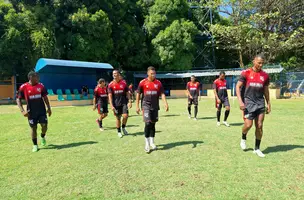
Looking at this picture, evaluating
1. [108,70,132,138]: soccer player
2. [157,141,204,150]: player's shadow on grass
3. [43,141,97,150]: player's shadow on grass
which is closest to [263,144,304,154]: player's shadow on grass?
[157,141,204,150]: player's shadow on grass

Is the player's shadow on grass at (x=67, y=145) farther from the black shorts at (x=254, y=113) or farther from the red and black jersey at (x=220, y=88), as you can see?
the red and black jersey at (x=220, y=88)

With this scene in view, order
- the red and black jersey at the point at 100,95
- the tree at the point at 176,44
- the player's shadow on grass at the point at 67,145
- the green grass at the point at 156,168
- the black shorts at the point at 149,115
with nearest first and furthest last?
the green grass at the point at 156,168
the black shorts at the point at 149,115
the player's shadow on grass at the point at 67,145
the red and black jersey at the point at 100,95
the tree at the point at 176,44

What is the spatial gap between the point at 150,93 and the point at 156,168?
213 cm

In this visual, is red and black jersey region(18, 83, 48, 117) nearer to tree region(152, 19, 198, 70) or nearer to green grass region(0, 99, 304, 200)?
green grass region(0, 99, 304, 200)

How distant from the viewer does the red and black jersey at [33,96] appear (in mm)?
6805

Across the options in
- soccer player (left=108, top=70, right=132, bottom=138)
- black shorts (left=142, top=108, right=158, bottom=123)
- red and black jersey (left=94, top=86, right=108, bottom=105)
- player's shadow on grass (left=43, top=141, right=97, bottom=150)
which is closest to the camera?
black shorts (left=142, top=108, right=158, bottom=123)

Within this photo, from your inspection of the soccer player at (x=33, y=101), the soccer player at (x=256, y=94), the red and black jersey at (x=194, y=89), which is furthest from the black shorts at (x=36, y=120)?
the red and black jersey at (x=194, y=89)

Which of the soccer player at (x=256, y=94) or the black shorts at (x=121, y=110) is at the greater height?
the soccer player at (x=256, y=94)

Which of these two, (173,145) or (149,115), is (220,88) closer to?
(173,145)

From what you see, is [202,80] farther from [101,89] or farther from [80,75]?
[101,89]

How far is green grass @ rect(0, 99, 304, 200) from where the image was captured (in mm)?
4082

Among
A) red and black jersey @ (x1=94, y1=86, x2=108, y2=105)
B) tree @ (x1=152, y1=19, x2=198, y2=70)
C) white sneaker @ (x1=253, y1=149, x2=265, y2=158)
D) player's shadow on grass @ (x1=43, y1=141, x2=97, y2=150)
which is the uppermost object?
tree @ (x1=152, y1=19, x2=198, y2=70)

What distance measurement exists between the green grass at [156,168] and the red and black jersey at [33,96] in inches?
Result: 40.7

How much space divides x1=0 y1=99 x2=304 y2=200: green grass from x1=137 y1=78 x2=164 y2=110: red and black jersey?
111 cm
